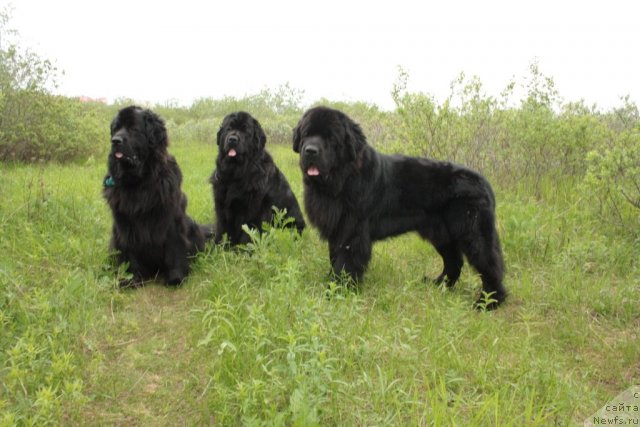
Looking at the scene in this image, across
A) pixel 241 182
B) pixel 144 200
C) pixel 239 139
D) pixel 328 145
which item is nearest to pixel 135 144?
pixel 144 200

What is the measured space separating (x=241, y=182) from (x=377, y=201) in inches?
67.8

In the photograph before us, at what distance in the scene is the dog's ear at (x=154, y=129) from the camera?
4.27 meters

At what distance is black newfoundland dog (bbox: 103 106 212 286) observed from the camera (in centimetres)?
420

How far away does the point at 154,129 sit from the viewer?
4.30m

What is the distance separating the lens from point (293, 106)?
18656 millimetres

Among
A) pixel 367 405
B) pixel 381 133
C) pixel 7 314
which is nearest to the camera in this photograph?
pixel 367 405

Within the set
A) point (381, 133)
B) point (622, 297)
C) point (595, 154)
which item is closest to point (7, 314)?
point (622, 297)

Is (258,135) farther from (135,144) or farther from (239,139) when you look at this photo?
(135,144)

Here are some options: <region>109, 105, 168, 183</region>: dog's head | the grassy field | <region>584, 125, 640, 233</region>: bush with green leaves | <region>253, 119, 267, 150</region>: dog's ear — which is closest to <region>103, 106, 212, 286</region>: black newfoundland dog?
<region>109, 105, 168, 183</region>: dog's head

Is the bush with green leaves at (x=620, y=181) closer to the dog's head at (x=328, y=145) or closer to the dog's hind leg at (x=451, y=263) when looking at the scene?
the dog's hind leg at (x=451, y=263)

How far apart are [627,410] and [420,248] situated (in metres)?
3.15

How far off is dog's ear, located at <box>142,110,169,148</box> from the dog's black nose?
4.74 ft

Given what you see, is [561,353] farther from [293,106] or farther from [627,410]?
[293,106]

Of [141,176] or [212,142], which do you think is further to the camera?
[212,142]
